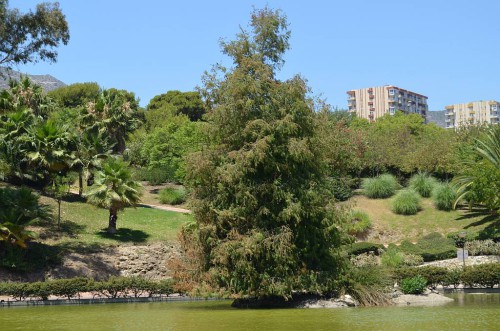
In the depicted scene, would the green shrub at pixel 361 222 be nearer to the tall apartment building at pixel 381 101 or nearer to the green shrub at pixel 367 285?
the green shrub at pixel 367 285

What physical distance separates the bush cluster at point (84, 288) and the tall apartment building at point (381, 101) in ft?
476

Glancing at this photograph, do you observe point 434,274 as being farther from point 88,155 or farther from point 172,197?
point 172,197

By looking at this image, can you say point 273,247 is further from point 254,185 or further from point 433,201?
point 433,201

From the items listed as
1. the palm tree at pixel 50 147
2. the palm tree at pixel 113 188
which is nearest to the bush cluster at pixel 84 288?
the palm tree at pixel 113 188

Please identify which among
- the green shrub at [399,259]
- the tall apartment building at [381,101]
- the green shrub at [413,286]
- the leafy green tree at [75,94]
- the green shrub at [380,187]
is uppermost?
the tall apartment building at [381,101]

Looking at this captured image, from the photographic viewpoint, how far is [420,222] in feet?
172

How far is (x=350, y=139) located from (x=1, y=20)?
3358 centimetres

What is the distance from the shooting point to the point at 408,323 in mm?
17938

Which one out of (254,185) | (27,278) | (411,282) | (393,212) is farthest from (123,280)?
(393,212)

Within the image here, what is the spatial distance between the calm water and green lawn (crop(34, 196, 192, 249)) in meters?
15.9

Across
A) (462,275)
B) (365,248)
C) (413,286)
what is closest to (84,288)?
(413,286)

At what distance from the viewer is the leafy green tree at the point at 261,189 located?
24.2 metres

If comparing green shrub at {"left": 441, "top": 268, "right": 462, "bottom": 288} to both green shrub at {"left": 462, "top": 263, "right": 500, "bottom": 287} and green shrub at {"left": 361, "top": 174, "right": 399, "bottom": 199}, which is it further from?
green shrub at {"left": 361, "top": 174, "right": 399, "bottom": 199}

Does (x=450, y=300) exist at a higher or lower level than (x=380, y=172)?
lower
